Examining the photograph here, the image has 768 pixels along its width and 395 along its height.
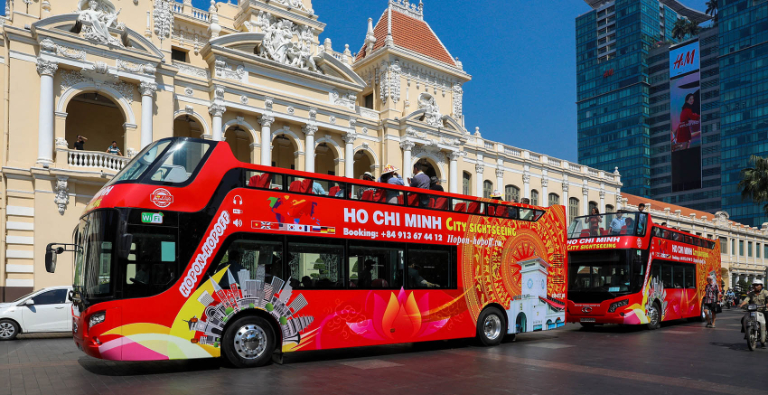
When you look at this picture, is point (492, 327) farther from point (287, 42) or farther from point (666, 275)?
point (287, 42)

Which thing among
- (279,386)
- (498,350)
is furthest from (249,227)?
(498,350)

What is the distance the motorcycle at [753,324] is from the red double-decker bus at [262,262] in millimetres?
5624

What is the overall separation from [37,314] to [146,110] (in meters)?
10.3

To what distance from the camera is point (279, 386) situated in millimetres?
8422

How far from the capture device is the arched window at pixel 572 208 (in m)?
44.9

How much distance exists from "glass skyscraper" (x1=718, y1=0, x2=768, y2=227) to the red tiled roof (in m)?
81.0

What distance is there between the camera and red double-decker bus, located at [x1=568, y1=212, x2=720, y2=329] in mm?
17453

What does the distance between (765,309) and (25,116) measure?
23.8 meters

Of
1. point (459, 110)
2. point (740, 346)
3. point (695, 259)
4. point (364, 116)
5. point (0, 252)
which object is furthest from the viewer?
point (459, 110)

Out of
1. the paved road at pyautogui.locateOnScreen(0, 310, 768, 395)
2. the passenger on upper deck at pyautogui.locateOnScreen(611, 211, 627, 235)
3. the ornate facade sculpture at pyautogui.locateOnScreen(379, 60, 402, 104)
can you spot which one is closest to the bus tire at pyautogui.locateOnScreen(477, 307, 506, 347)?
the paved road at pyautogui.locateOnScreen(0, 310, 768, 395)

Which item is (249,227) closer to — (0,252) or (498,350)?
(498,350)

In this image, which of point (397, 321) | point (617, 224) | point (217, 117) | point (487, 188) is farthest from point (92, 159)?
point (487, 188)

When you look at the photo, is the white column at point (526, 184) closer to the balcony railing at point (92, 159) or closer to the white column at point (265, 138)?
the white column at point (265, 138)

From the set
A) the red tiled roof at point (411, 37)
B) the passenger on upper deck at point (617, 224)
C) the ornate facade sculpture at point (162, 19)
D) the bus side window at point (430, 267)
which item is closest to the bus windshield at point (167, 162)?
the bus side window at point (430, 267)
